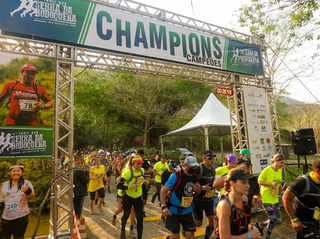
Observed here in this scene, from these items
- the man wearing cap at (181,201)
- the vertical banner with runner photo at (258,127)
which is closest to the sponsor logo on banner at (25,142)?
the man wearing cap at (181,201)

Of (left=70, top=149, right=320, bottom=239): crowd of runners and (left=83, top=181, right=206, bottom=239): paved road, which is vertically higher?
(left=70, top=149, right=320, bottom=239): crowd of runners

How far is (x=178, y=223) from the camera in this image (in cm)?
383

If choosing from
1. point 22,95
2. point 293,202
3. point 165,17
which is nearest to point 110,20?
point 165,17

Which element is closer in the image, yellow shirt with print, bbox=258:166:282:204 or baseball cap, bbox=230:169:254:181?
baseball cap, bbox=230:169:254:181

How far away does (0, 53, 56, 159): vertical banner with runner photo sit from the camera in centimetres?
451

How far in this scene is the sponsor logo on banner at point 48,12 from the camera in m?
4.92

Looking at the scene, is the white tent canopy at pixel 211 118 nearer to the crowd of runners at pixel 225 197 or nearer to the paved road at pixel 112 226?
the paved road at pixel 112 226

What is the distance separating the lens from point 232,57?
8391 mm

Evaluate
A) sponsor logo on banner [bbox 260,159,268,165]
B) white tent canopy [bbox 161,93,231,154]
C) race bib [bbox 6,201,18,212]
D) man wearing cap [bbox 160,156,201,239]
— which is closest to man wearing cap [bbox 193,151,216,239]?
man wearing cap [bbox 160,156,201,239]

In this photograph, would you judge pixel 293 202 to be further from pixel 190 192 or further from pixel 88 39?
pixel 88 39

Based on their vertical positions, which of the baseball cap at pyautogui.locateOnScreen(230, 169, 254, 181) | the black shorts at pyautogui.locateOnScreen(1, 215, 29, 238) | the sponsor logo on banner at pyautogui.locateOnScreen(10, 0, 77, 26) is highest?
the sponsor logo on banner at pyautogui.locateOnScreen(10, 0, 77, 26)

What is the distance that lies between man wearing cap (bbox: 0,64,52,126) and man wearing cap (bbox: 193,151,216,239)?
12.1 ft

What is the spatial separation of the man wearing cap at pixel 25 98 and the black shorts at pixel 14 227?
1.90m

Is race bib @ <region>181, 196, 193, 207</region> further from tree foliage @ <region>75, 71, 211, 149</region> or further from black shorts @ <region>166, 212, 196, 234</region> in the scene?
tree foliage @ <region>75, 71, 211, 149</region>
